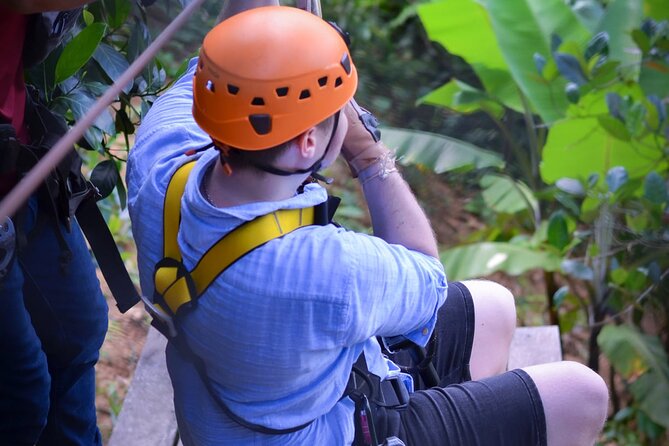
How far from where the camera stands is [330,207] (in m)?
1.60

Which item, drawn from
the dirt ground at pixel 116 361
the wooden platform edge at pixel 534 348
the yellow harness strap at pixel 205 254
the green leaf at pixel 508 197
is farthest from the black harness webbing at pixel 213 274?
the green leaf at pixel 508 197

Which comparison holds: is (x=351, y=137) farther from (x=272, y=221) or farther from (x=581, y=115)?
(x=581, y=115)

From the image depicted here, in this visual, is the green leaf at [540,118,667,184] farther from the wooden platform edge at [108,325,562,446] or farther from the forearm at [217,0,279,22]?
the forearm at [217,0,279,22]

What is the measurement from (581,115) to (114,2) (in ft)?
8.13

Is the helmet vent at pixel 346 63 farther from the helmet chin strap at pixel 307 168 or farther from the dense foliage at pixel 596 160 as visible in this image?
the dense foliage at pixel 596 160

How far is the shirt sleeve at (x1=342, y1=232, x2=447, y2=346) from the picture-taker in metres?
1.49

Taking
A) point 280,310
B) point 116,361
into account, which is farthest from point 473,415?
point 116,361

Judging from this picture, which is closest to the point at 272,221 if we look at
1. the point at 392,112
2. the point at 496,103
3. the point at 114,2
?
the point at 114,2

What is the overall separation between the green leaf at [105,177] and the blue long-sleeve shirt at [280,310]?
472 millimetres

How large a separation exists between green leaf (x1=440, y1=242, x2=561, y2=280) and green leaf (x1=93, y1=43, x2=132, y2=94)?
2667 millimetres

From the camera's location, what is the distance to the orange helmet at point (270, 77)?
56.6 inches

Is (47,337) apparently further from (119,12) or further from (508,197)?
(508,197)

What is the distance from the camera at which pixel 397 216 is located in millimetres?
1730

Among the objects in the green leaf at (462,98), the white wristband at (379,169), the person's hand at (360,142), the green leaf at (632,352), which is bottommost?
the green leaf at (632,352)
